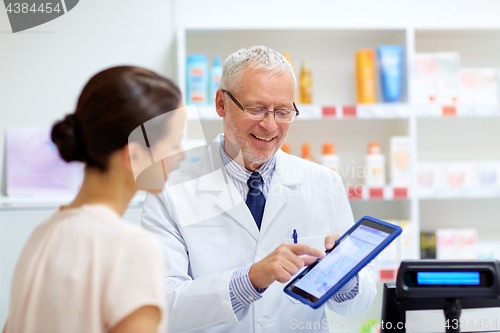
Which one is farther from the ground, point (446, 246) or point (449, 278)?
point (449, 278)

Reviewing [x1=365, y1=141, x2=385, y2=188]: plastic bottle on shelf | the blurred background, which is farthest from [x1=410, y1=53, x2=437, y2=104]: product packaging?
[x1=365, y1=141, x2=385, y2=188]: plastic bottle on shelf

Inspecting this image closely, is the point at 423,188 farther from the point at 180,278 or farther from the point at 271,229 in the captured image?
the point at 180,278

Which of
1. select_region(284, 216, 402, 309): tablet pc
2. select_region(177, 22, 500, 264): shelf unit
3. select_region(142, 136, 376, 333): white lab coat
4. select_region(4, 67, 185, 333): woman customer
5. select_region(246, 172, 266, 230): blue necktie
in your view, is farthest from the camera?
select_region(177, 22, 500, 264): shelf unit

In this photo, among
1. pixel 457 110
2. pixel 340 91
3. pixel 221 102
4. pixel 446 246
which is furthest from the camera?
pixel 340 91

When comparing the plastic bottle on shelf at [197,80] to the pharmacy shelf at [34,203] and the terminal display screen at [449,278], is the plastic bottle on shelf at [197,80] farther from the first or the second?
the terminal display screen at [449,278]

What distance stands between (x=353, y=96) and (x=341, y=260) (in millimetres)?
1688

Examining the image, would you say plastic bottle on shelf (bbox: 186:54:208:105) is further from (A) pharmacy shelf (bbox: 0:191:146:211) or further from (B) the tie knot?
(B) the tie knot

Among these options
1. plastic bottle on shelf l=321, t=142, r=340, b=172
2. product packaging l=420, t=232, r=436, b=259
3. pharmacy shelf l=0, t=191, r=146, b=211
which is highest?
→ plastic bottle on shelf l=321, t=142, r=340, b=172

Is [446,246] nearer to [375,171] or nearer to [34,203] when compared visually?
[375,171]

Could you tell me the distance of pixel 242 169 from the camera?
1358 millimetres

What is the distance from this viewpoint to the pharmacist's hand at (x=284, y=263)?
922 millimetres

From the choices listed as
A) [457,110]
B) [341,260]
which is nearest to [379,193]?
[457,110]

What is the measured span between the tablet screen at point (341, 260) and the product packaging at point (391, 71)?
138 centimetres

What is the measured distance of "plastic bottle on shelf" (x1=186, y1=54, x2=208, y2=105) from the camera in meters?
2.05
